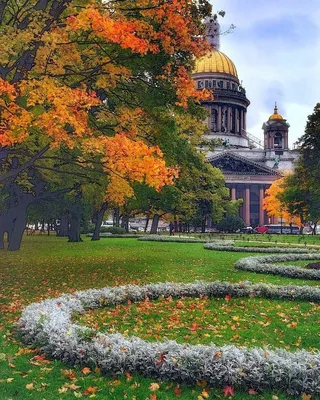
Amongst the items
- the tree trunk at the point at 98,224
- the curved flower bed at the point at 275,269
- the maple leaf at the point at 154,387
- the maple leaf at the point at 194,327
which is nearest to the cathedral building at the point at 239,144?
the tree trunk at the point at 98,224

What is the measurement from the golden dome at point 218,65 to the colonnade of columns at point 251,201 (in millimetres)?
25715

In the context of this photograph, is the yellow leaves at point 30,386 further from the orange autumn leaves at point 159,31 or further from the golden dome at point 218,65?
the golden dome at point 218,65

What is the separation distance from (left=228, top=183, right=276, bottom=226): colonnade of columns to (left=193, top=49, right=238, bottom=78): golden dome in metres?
25.7

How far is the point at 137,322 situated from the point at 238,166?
3645 inches

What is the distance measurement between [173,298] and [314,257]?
44.0 ft

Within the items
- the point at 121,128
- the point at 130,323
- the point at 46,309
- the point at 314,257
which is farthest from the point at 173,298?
the point at 314,257

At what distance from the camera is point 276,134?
106375mm

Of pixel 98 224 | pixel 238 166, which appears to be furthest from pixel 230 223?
pixel 238 166

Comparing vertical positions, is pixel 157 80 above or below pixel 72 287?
above

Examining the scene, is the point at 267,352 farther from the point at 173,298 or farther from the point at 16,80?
the point at 16,80

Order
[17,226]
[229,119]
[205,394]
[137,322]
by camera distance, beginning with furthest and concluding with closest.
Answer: [229,119], [17,226], [137,322], [205,394]

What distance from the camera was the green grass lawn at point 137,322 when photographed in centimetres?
602

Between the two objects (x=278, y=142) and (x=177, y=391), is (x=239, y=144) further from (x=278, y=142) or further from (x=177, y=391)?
(x=177, y=391)

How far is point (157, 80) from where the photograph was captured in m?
13.9
